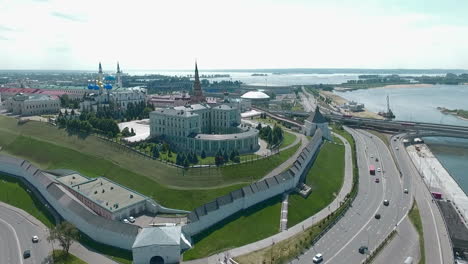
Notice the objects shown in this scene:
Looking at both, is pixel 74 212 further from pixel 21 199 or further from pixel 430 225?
pixel 430 225

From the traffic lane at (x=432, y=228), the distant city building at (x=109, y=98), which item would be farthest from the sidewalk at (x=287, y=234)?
the distant city building at (x=109, y=98)

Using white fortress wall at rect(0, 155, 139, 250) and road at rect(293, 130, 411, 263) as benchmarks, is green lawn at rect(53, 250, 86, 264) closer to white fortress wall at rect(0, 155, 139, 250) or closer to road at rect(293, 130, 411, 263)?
white fortress wall at rect(0, 155, 139, 250)

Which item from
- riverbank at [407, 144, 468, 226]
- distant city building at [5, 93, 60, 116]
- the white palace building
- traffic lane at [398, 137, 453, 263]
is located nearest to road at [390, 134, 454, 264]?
traffic lane at [398, 137, 453, 263]

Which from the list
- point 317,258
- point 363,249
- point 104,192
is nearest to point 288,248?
point 317,258

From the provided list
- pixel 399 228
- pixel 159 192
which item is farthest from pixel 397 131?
pixel 159 192

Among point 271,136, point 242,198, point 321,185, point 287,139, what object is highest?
point 271,136

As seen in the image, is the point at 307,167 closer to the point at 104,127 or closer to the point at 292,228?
the point at 292,228

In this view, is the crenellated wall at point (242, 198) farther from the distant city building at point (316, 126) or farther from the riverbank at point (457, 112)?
the riverbank at point (457, 112)
